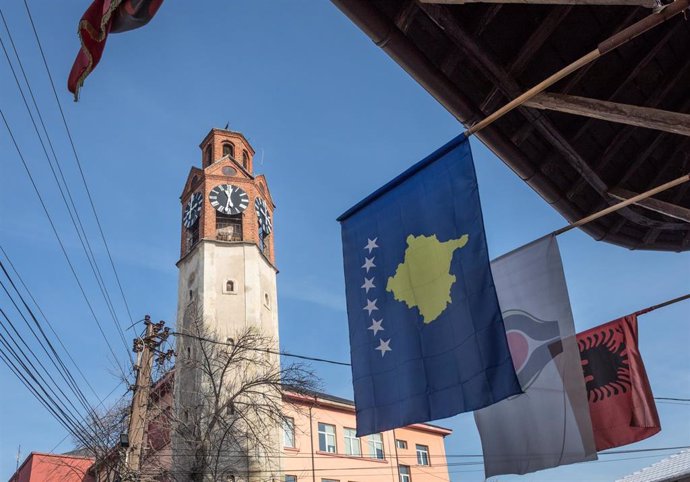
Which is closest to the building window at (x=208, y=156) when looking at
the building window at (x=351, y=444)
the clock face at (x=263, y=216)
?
the clock face at (x=263, y=216)

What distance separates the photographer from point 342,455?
38500 millimetres

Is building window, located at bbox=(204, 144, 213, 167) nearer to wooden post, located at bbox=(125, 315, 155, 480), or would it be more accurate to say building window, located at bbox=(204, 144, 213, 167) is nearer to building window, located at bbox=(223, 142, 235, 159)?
building window, located at bbox=(223, 142, 235, 159)

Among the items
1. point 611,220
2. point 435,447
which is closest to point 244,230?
point 435,447

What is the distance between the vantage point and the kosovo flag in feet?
19.1


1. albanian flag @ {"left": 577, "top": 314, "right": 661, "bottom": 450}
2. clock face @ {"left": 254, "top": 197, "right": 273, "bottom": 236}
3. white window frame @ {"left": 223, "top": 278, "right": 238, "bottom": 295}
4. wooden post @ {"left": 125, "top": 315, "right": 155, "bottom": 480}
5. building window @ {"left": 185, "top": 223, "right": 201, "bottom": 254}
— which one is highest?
clock face @ {"left": 254, "top": 197, "right": 273, "bottom": 236}

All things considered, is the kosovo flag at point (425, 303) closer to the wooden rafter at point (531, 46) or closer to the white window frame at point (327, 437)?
the wooden rafter at point (531, 46)

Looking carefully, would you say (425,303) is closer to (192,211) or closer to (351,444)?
(351,444)

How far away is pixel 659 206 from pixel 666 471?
13007 mm

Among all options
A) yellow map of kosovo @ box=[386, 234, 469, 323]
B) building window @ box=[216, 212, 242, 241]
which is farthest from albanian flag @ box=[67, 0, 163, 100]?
building window @ box=[216, 212, 242, 241]

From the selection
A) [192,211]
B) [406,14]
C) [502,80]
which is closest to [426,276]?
[502,80]

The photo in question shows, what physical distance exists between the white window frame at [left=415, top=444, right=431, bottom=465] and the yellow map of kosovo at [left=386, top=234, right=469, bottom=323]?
39.0 m

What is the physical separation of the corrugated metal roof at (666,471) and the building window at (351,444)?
20.9 metres

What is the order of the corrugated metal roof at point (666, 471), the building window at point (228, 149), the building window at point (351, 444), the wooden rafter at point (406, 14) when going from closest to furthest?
the wooden rafter at point (406, 14), the corrugated metal roof at point (666, 471), the building window at point (351, 444), the building window at point (228, 149)

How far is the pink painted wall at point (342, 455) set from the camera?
3628cm
